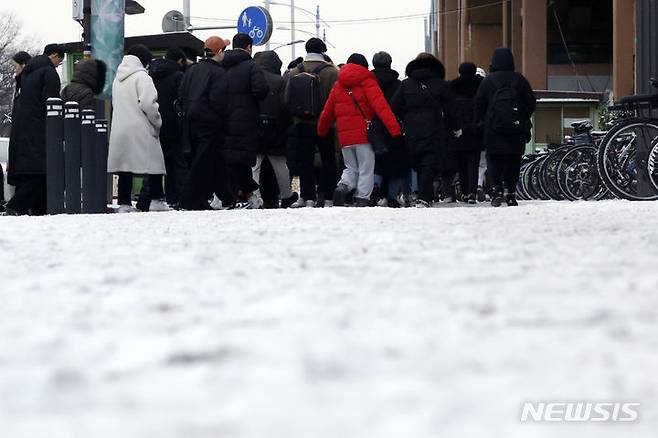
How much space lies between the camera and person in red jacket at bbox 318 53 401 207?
12.7 metres

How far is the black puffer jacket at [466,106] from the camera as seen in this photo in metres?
14.5

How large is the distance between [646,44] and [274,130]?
418 centimetres

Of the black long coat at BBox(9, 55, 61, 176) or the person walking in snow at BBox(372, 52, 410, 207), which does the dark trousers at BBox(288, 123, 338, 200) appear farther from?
the black long coat at BBox(9, 55, 61, 176)

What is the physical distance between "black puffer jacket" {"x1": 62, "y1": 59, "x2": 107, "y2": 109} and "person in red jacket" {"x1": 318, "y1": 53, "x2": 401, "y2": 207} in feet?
7.32

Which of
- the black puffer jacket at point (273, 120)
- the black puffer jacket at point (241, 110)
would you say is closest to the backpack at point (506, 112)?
the black puffer jacket at point (273, 120)

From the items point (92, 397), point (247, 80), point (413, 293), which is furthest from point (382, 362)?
point (247, 80)

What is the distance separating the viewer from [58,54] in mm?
12453

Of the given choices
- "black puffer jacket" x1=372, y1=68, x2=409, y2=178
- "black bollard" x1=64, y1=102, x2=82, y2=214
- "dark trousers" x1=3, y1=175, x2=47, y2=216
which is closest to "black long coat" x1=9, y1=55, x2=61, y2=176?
"dark trousers" x1=3, y1=175, x2=47, y2=216

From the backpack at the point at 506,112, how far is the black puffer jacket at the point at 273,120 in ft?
6.94

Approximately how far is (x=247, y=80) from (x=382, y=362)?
10012 mm

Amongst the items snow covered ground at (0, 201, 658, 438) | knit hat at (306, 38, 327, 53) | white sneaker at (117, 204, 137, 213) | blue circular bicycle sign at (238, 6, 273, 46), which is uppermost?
blue circular bicycle sign at (238, 6, 273, 46)

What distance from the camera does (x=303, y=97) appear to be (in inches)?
518

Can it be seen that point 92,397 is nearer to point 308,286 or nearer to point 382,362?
point 382,362

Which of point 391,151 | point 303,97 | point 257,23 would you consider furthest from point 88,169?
point 257,23
